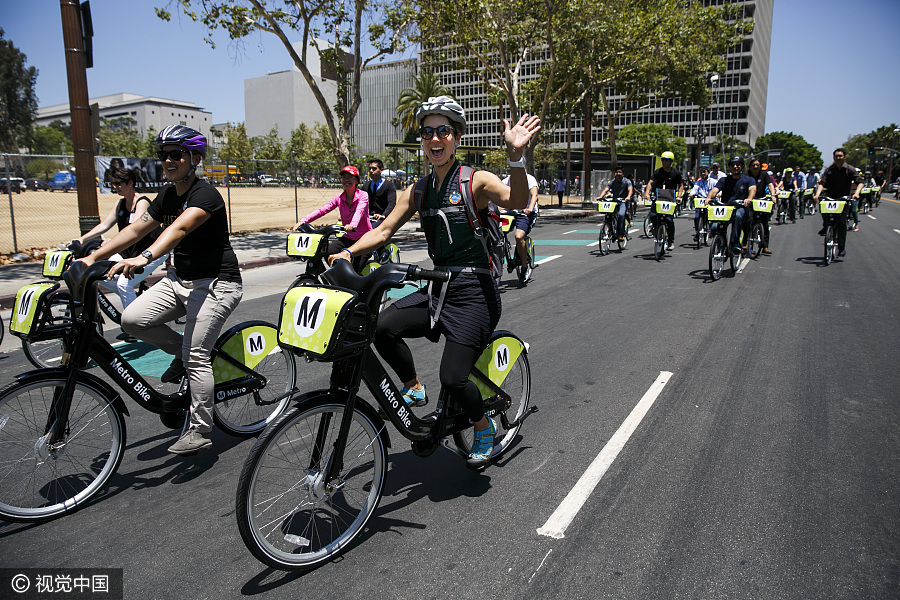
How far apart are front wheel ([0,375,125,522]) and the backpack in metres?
2.11

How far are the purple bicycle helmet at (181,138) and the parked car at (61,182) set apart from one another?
19076 millimetres

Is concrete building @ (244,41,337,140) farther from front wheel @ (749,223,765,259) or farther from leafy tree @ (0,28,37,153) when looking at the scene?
front wheel @ (749,223,765,259)

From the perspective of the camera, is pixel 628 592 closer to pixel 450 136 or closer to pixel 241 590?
pixel 241 590

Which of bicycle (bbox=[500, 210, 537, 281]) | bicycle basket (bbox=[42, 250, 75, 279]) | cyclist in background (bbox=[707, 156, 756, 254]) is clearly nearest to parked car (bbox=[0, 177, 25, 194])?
bicycle basket (bbox=[42, 250, 75, 279])

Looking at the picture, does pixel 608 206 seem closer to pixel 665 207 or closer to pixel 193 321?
pixel 665 207

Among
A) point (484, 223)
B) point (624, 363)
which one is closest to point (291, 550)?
point (484, 223)

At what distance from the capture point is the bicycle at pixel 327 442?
266 cm

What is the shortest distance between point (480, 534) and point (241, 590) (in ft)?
3.83

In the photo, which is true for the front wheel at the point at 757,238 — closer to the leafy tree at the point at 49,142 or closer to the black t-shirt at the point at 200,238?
the black t-shirt at the point at 200,238

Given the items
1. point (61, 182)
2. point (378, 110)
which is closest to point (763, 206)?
point (61, 182)

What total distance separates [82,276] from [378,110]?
139 m

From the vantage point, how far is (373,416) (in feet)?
9.87

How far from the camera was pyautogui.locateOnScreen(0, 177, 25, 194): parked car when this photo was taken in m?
14.7

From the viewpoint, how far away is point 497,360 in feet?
12.2
